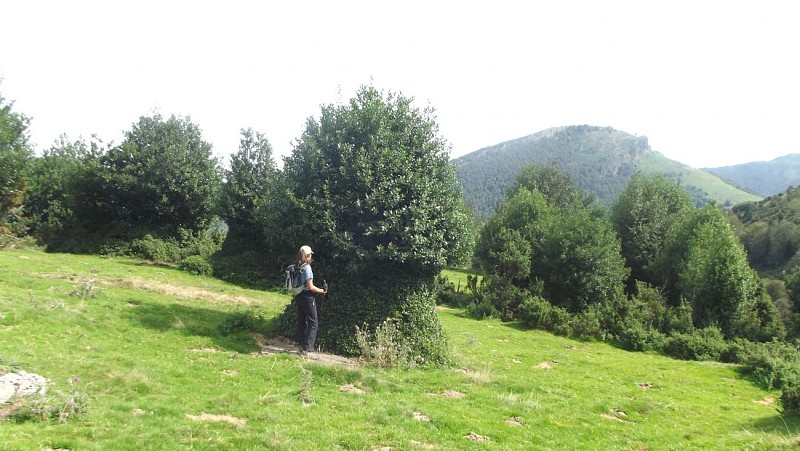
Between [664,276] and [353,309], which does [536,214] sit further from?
[353,309]

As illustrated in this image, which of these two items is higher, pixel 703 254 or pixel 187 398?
pixel 703 254

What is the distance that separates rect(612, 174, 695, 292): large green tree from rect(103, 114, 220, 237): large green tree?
1701 inches

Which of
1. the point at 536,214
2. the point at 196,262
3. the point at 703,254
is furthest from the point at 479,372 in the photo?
the point at 536,214

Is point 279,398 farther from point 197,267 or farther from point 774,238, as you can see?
point 774,238

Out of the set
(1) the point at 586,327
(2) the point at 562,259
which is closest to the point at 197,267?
(1) the point at 586,327

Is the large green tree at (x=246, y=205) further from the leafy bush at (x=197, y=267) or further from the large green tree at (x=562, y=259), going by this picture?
the large green tree at (x=562, y=259)

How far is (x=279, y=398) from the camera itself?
31.9 feet

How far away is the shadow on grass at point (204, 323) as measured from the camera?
552 inches

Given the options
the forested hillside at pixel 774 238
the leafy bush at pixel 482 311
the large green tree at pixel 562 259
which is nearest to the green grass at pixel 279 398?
the leafy bush at pixel 482 311

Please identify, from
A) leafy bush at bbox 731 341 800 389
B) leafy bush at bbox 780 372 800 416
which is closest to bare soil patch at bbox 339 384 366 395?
leafy bush at bbox 780 372 800 416

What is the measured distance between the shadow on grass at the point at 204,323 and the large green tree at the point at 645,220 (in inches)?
1712

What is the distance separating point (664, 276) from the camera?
44.5 m

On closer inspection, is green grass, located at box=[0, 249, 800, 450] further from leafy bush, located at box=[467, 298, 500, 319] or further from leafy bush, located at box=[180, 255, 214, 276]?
leafy bush, located at box=[467, 298, 500, 319]

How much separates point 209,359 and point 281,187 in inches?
261
